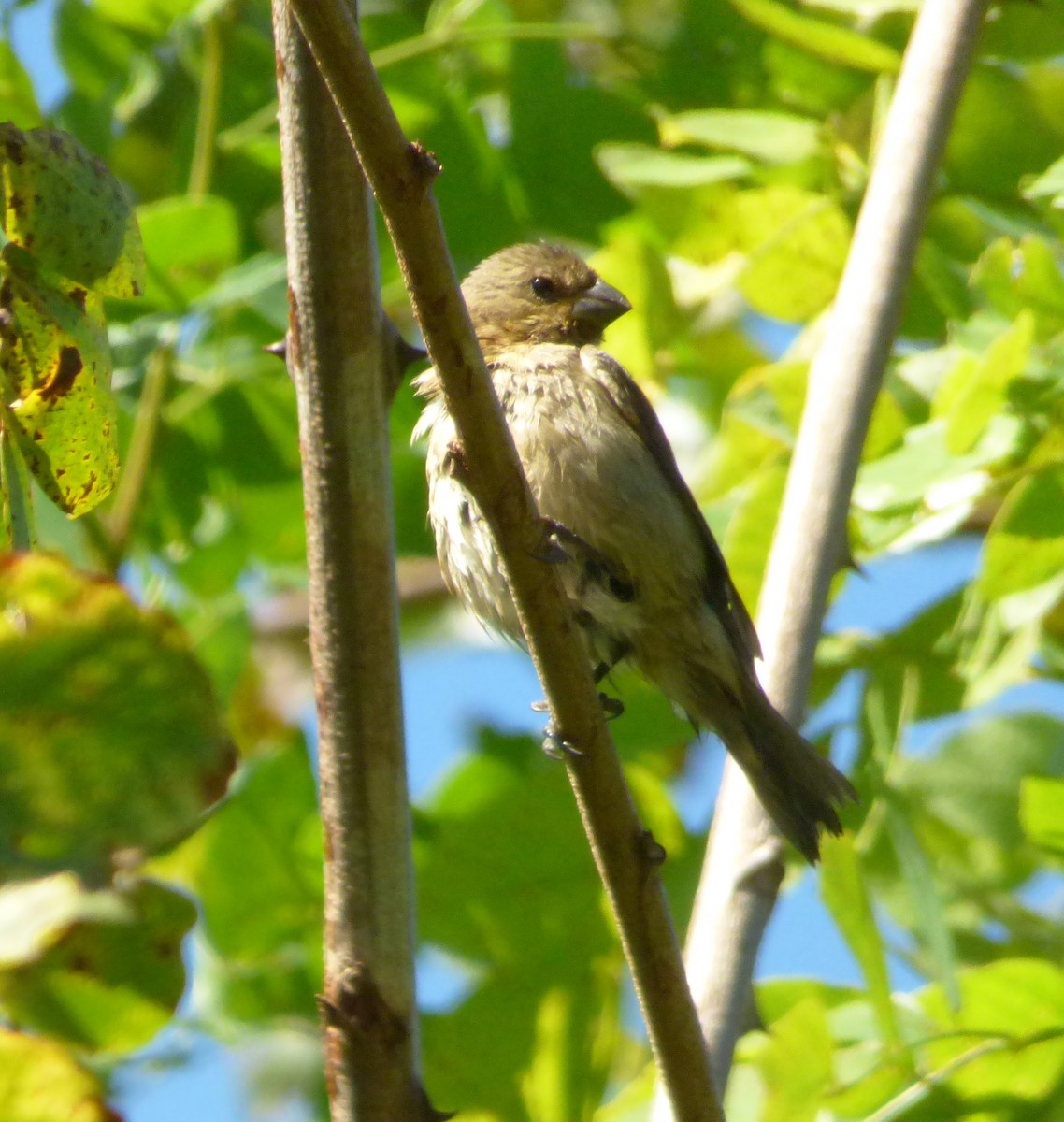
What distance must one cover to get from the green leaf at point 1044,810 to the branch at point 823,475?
16.4 inches

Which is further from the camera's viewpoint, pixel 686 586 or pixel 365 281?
pixel 686 586

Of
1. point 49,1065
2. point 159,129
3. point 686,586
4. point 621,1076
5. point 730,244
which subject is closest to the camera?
point 49,1065

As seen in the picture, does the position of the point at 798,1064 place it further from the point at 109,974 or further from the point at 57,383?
the point at 57,383

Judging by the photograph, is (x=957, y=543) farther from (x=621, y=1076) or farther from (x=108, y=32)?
Answer: (x=108, y=32)

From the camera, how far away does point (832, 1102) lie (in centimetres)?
285

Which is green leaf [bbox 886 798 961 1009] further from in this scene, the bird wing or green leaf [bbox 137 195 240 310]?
green leaf [bbox 137 195 240 310]

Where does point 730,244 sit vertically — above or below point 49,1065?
above

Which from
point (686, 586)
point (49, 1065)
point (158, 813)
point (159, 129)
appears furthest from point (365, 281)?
point (159, 129)

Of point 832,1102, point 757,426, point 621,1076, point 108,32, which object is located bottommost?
point 832,1102

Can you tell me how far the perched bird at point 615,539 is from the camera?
12.4 feet

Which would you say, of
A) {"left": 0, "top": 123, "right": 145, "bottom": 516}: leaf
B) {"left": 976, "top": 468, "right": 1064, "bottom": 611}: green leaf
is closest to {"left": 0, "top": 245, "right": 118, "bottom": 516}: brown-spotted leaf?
{"left": 0, "top": 123, "right": 145, "bottom": 516}: leaf

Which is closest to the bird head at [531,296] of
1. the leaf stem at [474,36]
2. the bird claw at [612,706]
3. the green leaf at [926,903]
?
the leaf stem at [474,36]

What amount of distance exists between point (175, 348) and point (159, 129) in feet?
4.10

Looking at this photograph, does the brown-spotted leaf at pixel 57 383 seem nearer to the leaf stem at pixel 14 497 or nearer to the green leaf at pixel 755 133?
the leaf stem at pixel 14 497
